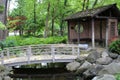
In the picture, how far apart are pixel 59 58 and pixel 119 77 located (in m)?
6.57

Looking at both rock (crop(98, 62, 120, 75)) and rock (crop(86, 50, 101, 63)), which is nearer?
rock (crop(98, 62, 120, 75))

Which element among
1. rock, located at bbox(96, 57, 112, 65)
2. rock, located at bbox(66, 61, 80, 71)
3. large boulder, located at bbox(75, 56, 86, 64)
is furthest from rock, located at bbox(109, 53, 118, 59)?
rock, located at bbox(66, 61, 80, 71)

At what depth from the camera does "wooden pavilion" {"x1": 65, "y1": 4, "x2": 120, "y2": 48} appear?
856 inches

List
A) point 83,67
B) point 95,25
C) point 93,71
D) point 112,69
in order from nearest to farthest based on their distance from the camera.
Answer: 1. point 112,69
2. point 93,71
3. point 83,67
4. point 95,25

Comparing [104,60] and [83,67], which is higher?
[104,60]

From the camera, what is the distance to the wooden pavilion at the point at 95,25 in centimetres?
2175

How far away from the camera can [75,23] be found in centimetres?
2555

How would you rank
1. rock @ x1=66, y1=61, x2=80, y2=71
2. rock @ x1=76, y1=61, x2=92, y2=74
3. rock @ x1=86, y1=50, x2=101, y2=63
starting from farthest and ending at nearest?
rock @ x1=66, y1=61, x2=80, y2=71, rock @ x1=86, y1=50, x2=101, y2=63, rock @ x1=76, y1=61, x2=92, y2=74

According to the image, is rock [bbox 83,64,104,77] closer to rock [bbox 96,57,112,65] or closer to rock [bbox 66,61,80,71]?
rock [bbox 96,57,112,65]

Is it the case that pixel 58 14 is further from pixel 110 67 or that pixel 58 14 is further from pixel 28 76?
pixel 110 67

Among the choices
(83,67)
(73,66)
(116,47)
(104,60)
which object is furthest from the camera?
(116,47)

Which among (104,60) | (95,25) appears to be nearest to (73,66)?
(104,60)

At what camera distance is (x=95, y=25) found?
24.5m

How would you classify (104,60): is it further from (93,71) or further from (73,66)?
(73,66)
